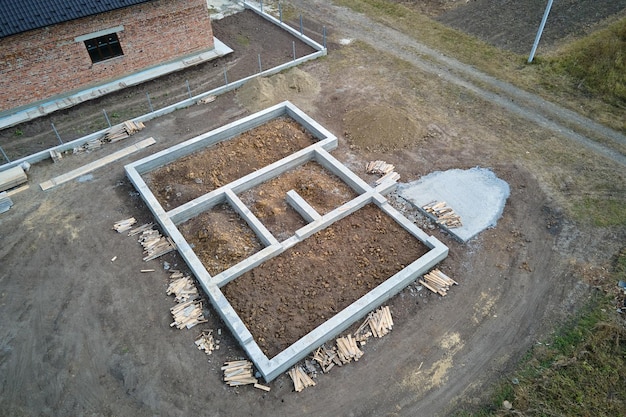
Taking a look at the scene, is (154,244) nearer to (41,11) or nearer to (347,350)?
(347,350)

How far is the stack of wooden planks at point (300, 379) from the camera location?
36.8 ft

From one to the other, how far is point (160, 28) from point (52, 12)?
16.1 ft

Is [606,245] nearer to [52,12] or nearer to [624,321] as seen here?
[624,321]

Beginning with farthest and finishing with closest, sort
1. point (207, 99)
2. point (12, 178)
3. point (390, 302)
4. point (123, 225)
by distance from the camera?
point (207, 99), point (12, 178), point (123, 225), point (390, 302)

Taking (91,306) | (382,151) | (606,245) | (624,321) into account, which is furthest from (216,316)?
(606,245)

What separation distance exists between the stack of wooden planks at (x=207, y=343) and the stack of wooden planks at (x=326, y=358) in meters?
2.85

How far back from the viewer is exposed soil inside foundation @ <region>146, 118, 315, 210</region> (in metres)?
16.5

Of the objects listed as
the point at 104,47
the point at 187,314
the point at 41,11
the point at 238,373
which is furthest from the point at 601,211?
the point at 41,11

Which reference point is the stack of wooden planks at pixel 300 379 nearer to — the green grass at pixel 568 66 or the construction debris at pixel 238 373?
the construction debris at pixel 238 373

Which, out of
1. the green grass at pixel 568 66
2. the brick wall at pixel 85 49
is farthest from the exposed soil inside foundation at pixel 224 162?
the green grass at pixel 568 66

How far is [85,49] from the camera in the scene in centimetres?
2056

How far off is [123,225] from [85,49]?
421 inches

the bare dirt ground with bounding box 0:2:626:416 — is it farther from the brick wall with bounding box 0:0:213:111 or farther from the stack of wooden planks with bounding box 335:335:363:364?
the brick wall with bounding box 0:0:213:111

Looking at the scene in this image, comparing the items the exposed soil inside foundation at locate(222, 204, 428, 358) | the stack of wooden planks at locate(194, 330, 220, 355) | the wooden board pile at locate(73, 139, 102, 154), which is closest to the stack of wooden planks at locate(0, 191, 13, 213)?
the wooden board pile at locate(73, 139, 102, 154)
